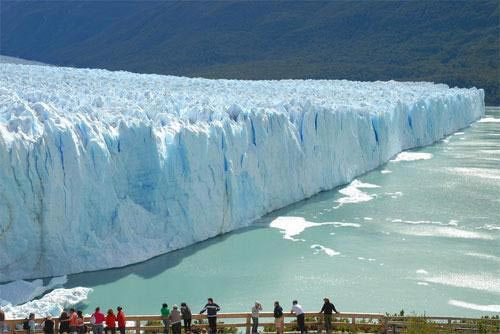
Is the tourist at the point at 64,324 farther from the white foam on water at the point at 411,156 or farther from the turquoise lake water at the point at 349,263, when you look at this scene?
the white foam on water at the point at 411,156

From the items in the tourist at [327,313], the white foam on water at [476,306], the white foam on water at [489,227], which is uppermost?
the white foam on water at [489,227]

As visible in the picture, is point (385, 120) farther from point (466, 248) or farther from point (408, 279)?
point (408, 279)

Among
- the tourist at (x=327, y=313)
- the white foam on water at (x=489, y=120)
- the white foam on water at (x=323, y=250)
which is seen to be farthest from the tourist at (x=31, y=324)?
the white foam on water at (x=489, y=120)

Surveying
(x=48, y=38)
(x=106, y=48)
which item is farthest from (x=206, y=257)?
(x=48, y=38)

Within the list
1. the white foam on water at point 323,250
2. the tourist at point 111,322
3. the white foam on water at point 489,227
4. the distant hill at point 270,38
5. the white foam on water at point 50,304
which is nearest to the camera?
the tourist at point 111,322

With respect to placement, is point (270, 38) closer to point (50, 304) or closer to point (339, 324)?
point (50, 304)

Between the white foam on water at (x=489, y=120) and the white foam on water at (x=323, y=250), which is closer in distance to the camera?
the white foam on water at (x=323, y=250)

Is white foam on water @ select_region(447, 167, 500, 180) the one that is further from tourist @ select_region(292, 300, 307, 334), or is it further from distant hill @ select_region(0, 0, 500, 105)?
distant hill @ select_region(0, 0, 500, 105)
